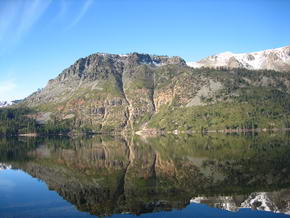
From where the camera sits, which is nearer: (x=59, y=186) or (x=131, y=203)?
(x=131, y=203)

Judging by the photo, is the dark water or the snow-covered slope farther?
the dark water

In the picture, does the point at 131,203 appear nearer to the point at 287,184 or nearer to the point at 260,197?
the point at 260,197

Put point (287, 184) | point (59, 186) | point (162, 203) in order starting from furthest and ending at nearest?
point (59, 186) → point (287, 184) → point (162, 203)

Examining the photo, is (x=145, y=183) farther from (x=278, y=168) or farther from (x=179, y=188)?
(x=278, y=168)

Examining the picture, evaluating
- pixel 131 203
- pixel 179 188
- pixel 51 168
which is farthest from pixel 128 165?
pixel 131 203

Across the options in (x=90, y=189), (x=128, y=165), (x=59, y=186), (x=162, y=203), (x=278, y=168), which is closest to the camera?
(x=162, y=203)

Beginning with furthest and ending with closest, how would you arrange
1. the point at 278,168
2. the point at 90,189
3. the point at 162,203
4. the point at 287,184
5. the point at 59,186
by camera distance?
the point at 278,168
the point at 59,186
the point at 90,189
the point at 287,184
the point at 162,203

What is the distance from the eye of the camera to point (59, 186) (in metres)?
55.7

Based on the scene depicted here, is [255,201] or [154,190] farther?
[154,190]

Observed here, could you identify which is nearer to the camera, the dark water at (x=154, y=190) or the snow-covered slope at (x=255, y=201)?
the snow-covered slope at (x=255, y=201)

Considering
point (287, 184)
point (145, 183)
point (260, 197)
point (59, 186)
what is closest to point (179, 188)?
point (145, 183)

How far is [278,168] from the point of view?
6066cm

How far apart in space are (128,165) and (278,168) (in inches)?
1316

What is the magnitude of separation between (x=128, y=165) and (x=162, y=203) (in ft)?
121
